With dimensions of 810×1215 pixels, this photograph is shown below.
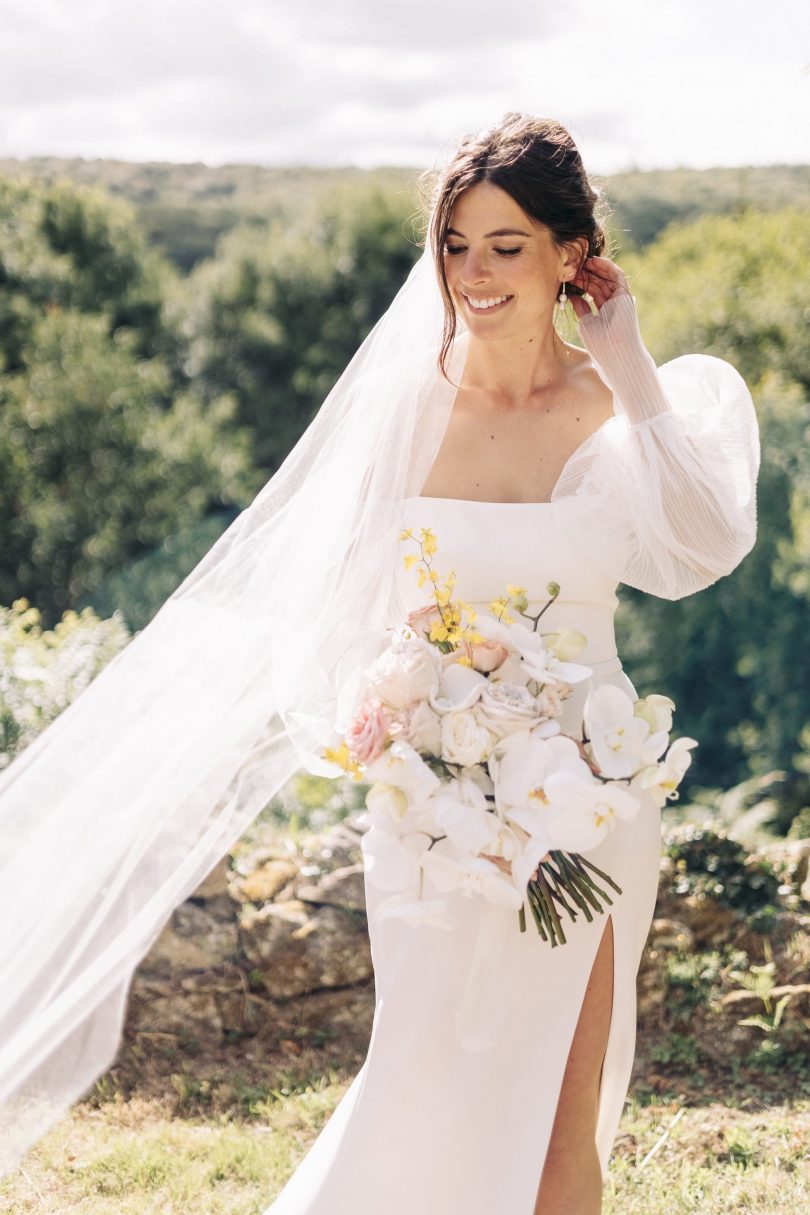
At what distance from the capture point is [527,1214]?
251cm

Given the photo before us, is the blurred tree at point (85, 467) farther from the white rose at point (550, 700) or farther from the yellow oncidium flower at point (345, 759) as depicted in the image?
the white rose at point (550, 700)

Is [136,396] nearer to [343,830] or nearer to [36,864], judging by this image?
[343,830]

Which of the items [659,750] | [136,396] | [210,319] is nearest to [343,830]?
[659,750]

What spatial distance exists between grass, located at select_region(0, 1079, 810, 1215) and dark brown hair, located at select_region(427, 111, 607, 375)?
2411 mm

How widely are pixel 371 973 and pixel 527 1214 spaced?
208cm

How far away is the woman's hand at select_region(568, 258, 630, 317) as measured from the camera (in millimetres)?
2701

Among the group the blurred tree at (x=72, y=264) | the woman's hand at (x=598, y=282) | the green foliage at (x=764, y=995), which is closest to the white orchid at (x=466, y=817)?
the woman's hand at (x=598, y=282)

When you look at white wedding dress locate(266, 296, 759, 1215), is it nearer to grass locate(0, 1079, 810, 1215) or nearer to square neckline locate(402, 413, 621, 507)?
square neckline locate(402, 413, 621, 507)

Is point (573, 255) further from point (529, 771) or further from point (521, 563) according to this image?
point (529, 771)

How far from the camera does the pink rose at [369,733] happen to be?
220 cm

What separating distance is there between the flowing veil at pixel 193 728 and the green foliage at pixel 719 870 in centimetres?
235

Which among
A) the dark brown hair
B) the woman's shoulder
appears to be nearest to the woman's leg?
the woman's shoulder

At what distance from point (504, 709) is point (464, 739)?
8cm

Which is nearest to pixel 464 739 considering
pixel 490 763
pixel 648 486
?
pixel 490 763
